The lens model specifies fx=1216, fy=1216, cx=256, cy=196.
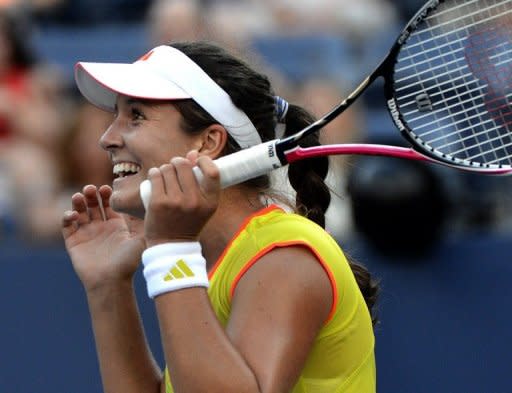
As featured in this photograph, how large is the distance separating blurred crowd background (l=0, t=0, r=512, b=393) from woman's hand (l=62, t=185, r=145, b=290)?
0.68m

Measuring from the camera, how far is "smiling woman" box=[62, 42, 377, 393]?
2.24m

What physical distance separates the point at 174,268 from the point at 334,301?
1.05ft

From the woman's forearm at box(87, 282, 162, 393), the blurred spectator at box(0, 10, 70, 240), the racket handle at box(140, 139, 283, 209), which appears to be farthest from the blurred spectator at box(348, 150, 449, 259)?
the racket handle at box(140, 139, 283, 209)

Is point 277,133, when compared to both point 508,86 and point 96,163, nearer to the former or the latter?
point 508,86

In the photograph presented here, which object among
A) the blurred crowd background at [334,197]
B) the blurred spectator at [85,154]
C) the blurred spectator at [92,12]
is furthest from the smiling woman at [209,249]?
the blurred spectator at [92,12]

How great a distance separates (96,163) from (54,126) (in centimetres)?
28

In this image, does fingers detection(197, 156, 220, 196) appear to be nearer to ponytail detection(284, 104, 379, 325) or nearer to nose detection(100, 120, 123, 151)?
nose detection(100, 120, 123, 151)

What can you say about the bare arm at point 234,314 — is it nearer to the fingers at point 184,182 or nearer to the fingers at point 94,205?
the fingers at point 184,182

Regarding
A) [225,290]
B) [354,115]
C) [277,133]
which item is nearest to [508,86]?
[277,133]

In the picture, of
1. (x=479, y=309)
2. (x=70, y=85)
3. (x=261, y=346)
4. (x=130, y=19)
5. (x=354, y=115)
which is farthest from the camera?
(x=130, y=19)

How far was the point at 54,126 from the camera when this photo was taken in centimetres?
523

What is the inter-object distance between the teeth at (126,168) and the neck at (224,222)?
20 centimetres

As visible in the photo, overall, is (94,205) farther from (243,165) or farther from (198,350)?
(198,350)

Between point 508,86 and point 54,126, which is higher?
point 54,126
